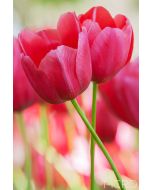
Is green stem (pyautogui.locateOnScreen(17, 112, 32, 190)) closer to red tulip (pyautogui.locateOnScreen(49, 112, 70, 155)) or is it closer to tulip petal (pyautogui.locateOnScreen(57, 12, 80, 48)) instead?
red tulip (pyautogui.locateOnScreen(49, 112, 70, 155))

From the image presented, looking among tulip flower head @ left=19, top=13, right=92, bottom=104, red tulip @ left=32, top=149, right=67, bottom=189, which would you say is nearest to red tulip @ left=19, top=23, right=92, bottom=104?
tulip flower head @ left=19, top=13, right=92, bottom=104

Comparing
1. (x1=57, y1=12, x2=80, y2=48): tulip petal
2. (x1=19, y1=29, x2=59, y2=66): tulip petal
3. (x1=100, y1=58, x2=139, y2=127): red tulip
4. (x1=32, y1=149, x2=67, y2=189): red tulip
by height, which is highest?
(x1=57, y1=12, x2=80, y2=48): tulip petal

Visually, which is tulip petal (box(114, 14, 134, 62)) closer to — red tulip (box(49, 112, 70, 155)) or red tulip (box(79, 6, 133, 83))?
red tulip (box(79, 6, 133, 83))

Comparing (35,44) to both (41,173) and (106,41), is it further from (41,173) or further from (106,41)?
(41,173)

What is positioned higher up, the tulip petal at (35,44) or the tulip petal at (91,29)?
the tulip petal at (91,29)

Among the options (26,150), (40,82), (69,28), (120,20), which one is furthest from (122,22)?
(26,150)

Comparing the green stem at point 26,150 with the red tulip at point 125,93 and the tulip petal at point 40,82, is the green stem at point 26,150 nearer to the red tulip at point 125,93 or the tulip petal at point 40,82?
the tulip petal at point 40,82

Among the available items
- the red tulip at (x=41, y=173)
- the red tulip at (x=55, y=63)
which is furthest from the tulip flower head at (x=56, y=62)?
the red tulip at (x=41, y=173)

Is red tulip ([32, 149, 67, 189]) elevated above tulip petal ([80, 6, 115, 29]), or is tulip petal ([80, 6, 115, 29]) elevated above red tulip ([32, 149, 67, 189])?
tulip petal ([80, 6, 115, 29])
